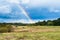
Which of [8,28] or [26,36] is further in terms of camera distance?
[8,28]

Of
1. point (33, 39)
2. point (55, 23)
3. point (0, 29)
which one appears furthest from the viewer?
point (55, 23)

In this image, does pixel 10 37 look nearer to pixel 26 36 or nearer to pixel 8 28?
pixel 26 36

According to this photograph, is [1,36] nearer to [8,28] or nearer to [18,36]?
[18,36]

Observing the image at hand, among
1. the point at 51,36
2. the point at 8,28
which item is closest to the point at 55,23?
the point at 8,28

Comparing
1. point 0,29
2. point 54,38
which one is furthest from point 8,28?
point 54,38

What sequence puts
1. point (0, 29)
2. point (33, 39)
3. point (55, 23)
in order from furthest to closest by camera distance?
point (55, 23)
point (0, 29)
point (33, 39)

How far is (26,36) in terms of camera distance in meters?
23.7

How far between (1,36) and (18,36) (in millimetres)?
2146

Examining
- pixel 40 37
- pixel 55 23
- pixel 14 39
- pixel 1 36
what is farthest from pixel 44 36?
pixel 55 23

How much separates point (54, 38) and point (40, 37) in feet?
5.73

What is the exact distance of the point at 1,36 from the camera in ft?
78.3

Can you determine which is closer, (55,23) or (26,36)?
(26,36)

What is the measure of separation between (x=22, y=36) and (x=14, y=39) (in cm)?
131

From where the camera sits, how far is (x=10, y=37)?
23.4 metres
